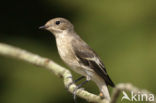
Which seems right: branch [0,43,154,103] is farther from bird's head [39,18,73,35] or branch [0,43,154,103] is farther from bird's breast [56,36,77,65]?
bird's head [39,18,73,35]

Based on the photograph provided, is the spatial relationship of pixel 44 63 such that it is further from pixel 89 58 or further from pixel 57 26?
pixel 57 26

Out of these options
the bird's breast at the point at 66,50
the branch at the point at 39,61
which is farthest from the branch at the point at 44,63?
the bird's breast at the point at 66,50

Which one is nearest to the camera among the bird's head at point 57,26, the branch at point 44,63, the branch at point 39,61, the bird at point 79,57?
the branch at point 44,63

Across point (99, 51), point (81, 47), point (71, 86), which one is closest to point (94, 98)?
point (71, 86)

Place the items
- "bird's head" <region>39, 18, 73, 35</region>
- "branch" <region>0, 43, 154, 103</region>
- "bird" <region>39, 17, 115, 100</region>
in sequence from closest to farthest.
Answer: "branch" <region>0, 43, 154, 103</region> < "bird" <region>39, 17, 115, 100</region> < "bird's head" <region>39, 18, 73, 35</region>

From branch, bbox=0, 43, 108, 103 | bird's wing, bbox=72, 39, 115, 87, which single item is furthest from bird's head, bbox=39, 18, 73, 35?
branch, bbox=0, 43, 108, 103

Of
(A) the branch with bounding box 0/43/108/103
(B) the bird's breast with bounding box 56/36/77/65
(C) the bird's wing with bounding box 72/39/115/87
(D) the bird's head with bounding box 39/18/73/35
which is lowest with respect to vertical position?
(C) the bird's wing with bounding box 72/39/115/87

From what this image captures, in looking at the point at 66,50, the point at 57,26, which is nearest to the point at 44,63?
the point at 66,50

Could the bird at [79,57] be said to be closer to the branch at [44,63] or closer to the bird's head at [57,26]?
the bird's head at [57,26]
